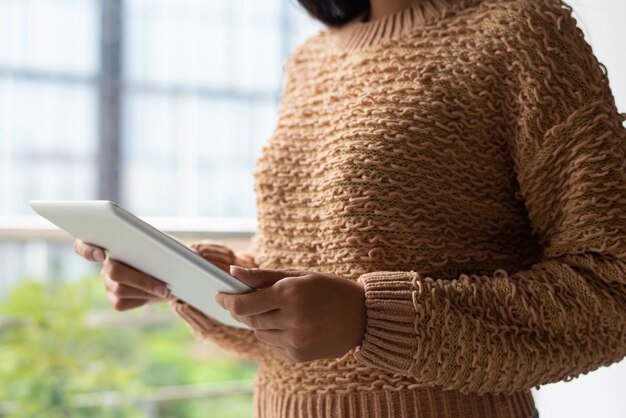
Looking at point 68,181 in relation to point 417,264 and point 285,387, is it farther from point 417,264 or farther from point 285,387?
point 417,264

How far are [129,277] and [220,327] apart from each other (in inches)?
6.8

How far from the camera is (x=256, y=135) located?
2209 millimetres

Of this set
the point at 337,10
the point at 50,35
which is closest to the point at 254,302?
the point at 337,10

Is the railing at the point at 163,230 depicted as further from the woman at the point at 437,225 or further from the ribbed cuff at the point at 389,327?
the ribbed cuff at the point at 389,327

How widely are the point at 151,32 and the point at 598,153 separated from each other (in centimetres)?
160

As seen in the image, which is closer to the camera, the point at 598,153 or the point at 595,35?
the point at 598,153

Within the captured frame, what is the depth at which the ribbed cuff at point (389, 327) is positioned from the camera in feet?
2.26

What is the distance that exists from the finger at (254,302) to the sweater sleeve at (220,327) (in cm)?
32

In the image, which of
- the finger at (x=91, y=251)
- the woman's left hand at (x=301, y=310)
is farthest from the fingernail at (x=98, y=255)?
the woman's left hand at (x=301, y=310)

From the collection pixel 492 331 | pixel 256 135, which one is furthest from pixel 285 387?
pixel 256 135

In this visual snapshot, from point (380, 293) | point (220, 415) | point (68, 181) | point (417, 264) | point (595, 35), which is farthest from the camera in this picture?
point (220, 415)

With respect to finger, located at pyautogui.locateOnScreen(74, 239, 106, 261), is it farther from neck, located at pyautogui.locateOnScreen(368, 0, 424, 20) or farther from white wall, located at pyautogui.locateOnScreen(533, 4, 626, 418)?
white wall, located at pyautogui.locateOnScreen(533, 4, 626, 418)

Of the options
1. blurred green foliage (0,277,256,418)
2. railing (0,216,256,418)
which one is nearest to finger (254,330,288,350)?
railing (0,216,256,418)

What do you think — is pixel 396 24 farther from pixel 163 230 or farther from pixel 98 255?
pixel 163 230
